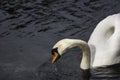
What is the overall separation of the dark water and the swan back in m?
0.19

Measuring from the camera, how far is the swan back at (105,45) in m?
8.83

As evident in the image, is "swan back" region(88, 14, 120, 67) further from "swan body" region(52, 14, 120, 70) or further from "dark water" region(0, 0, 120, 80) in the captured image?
"dark water" region(0, 0, 120, 80)

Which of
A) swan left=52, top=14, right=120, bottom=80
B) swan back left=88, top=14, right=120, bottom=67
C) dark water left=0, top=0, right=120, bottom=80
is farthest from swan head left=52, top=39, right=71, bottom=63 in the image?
swan back left=88, top=14, right=120, bottom=67

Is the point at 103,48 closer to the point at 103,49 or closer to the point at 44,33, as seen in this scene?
the point at 103,49

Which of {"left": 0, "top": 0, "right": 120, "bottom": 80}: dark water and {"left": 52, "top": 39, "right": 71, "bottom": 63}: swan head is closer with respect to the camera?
{"left": 52, "top": 39, "right": 71, "bottom": 63}: swan head

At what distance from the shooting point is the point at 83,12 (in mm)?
11375

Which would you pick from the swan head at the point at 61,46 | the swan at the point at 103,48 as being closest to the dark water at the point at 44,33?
the swan at the point at 103,48

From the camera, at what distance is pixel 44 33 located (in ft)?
34.7

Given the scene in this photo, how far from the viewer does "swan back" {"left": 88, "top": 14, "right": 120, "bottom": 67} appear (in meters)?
8.83

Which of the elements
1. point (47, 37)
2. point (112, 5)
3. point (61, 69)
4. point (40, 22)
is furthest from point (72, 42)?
point (112, 5)

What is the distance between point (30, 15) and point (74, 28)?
5.50 ft

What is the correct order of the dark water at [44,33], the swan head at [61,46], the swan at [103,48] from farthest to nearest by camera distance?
the dark water at [44,33]
the swan at [103,48]
the swan head at [61,46]

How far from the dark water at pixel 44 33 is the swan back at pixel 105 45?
190mm

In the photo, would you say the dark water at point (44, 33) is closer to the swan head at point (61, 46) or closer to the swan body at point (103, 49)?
the swan body at point (103, 49)
